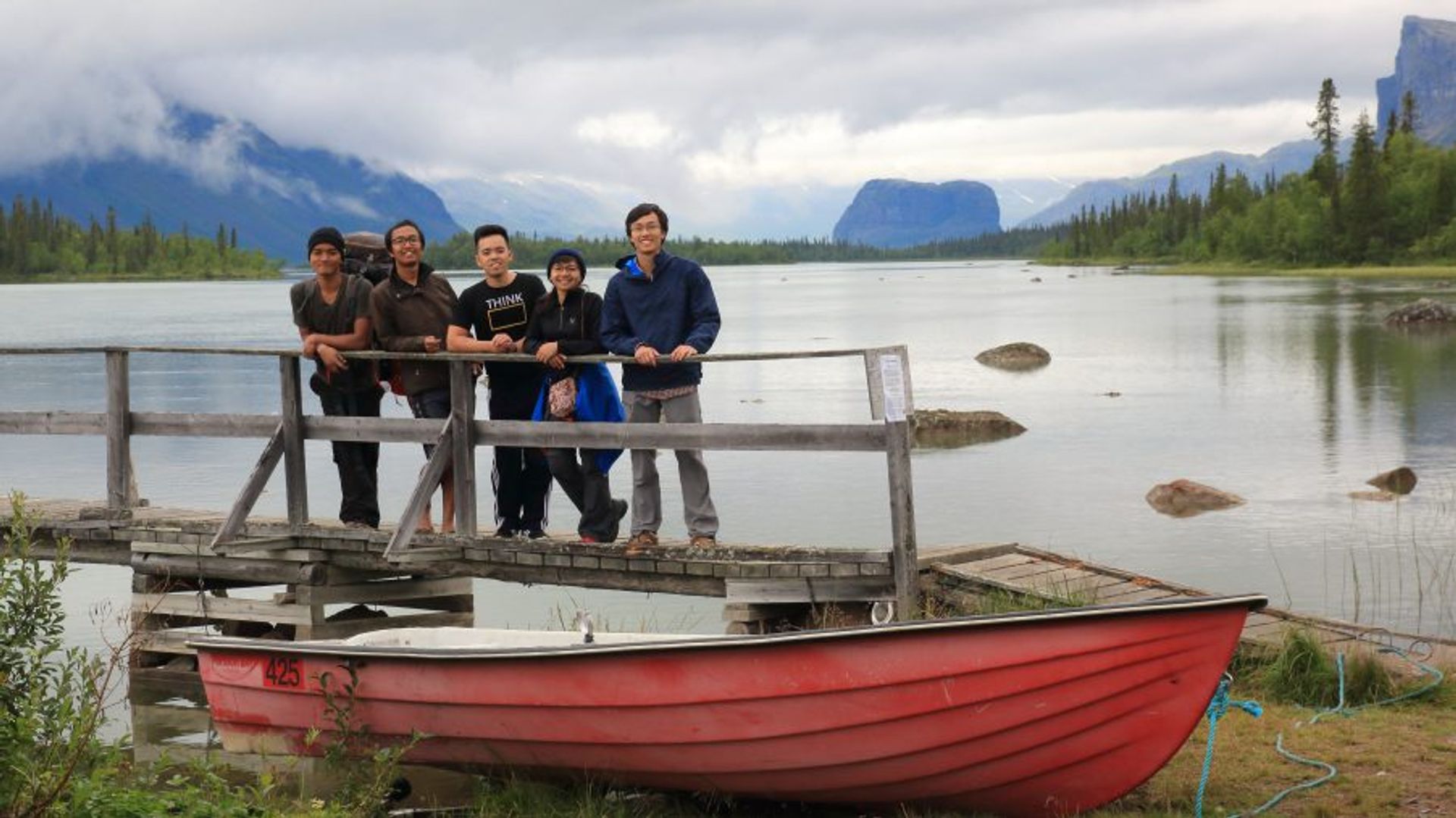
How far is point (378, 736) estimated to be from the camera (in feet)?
26.9

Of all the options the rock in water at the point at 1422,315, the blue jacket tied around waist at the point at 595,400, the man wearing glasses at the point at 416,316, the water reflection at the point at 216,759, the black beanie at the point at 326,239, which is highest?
the black beanie at the point at 326,239

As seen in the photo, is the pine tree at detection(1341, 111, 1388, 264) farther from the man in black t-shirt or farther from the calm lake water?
the man in black t-shirt

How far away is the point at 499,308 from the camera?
10.5 meters

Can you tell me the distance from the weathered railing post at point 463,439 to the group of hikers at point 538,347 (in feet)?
0.60

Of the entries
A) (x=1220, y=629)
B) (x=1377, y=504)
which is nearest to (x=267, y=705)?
(x=1220, y=629)

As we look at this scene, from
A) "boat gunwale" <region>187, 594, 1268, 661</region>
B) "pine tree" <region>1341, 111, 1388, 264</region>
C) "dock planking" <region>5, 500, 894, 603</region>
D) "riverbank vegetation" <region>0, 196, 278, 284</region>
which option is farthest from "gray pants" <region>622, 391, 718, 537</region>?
"riverbank vegetation" <region>0, 196, 278, 284</region>

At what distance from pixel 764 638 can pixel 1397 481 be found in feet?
54.6

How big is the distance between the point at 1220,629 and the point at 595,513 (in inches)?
196

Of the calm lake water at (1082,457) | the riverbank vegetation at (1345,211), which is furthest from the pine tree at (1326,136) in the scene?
the calm lake water at (1082,457)

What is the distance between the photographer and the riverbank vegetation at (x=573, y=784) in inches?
244

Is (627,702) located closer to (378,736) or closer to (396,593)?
(378,736)

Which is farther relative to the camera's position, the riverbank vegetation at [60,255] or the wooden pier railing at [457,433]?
the riverbank vegetation at [60,255]

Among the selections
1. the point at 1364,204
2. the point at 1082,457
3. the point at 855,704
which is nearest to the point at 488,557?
the point at 855,704

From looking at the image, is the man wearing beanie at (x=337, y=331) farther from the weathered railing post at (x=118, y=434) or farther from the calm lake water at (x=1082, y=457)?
the calm lake water at (x=1082, y=457)
